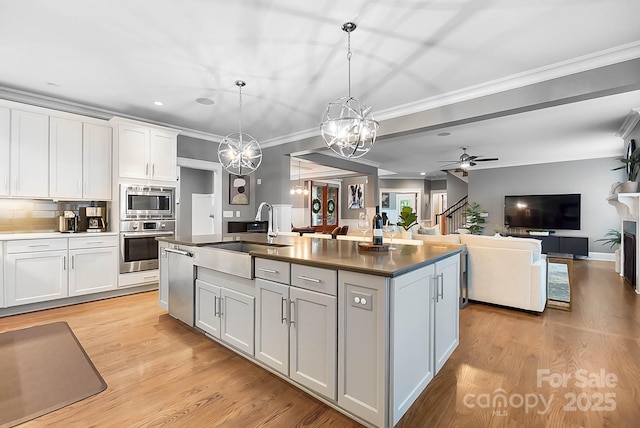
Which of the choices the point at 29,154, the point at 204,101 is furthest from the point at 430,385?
the point at 29,154

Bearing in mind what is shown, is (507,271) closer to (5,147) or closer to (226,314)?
(226,314)

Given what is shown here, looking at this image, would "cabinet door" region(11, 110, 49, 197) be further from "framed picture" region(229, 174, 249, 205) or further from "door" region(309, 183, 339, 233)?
"door" region(309, 183, 339, 233)

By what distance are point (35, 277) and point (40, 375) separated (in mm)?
2536

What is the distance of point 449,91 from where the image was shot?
3.70 m

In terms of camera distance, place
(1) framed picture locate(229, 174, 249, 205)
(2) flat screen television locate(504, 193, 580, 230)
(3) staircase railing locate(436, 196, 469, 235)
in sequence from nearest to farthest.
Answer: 1. (1) framed picture locate(229, 174, 249, 205)
2. (2) flat screen television locate(504, 193, 580, 230)
3. (3) staircase railing locate(436, 196, 469, 235)

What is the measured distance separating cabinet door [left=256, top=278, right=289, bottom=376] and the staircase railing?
10.4 metres

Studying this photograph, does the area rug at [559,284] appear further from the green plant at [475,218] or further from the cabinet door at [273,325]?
the cabinet door at [273,325]

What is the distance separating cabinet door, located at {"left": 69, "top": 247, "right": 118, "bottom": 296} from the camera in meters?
3.89

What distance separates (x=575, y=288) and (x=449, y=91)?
3753 mm

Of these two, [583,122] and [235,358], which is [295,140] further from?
[583,122]

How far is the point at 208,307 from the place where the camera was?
2756 mm

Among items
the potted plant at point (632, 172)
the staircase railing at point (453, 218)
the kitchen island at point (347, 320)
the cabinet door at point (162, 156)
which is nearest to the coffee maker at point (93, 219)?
the cabinet door at point (162, 156)

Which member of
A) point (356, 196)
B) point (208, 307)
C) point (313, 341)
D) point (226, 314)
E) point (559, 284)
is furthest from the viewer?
point (356, 196)

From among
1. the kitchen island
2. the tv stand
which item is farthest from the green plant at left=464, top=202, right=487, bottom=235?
the kitchen island
